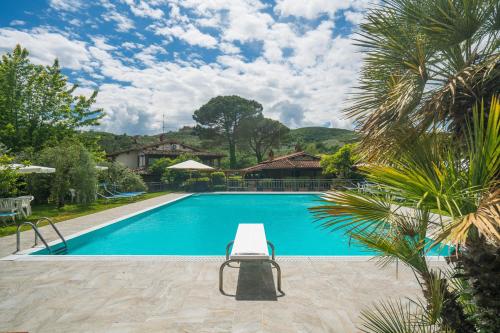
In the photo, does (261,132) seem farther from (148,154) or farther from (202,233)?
(202,233)

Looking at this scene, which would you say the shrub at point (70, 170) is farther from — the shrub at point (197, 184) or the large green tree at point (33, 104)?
the shrub at point (197, 184)

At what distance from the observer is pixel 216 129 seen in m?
40.4

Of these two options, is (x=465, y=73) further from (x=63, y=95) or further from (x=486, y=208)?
(x=63, y=95)

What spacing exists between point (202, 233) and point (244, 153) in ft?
106

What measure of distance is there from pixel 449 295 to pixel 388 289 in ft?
7.60

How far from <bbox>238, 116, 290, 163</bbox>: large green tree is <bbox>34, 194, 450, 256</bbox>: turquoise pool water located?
80.2 feet

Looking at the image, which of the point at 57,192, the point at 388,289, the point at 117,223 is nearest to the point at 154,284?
the point at 388,289

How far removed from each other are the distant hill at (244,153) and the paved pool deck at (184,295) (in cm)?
1929

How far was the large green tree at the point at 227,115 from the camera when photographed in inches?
1560

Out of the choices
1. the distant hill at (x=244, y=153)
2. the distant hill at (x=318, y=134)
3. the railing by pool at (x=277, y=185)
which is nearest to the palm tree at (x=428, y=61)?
the railing by pool at (x=277, y=185)

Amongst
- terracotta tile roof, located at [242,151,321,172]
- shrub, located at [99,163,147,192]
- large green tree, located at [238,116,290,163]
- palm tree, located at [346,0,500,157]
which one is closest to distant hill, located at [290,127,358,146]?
large green tree, located at [238,116,290,163]

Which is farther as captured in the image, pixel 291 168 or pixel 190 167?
pixel 291 168

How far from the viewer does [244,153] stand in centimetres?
4219

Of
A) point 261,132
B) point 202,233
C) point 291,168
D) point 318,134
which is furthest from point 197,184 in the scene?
point 318,134
